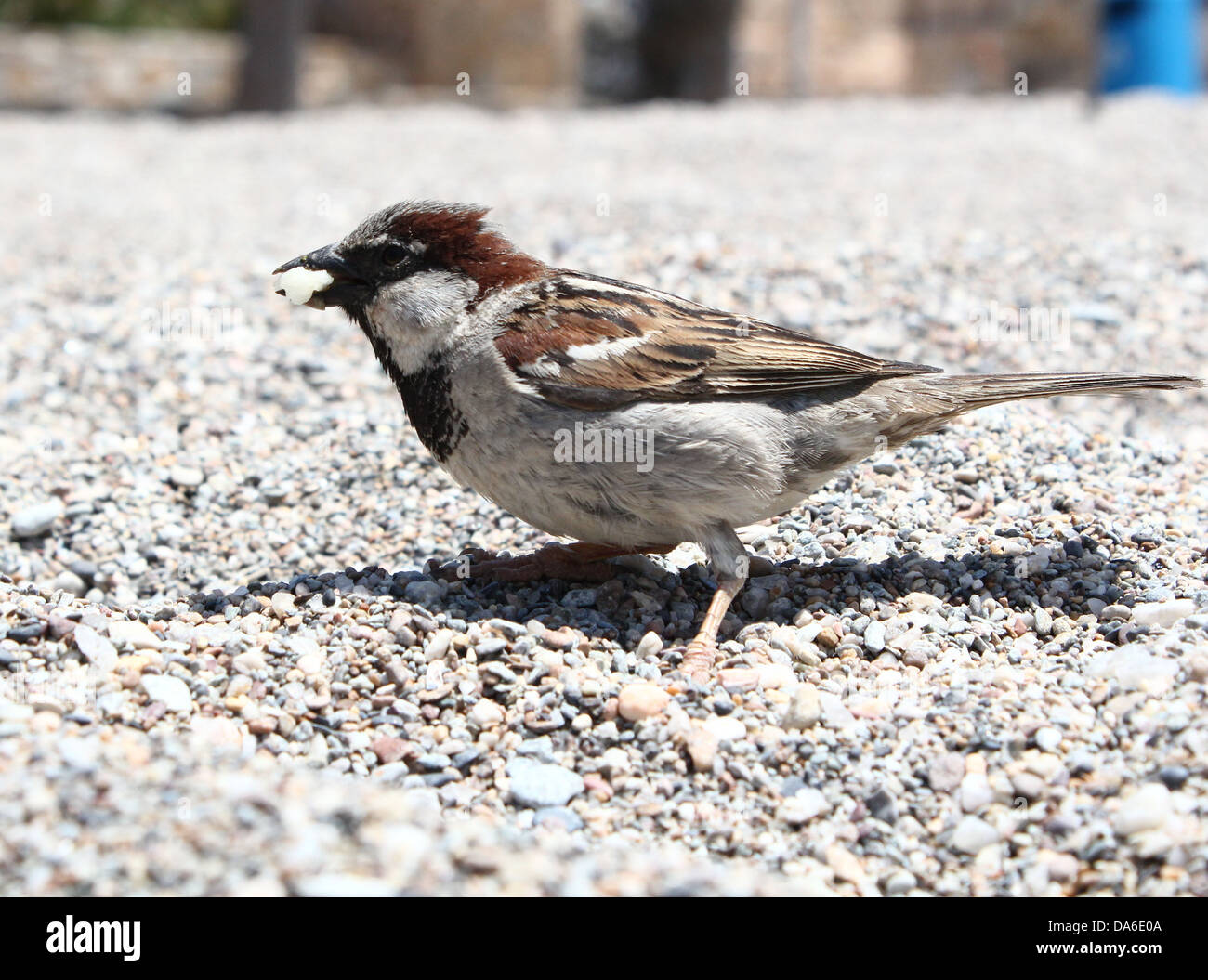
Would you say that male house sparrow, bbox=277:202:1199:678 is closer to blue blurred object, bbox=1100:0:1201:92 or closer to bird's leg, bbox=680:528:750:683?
bird's leg, bbox=680:528:750:683

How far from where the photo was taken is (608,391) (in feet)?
12.4

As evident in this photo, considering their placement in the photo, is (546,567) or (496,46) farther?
(496,46)

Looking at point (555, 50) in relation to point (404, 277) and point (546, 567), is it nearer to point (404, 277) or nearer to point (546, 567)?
point (404, 277)

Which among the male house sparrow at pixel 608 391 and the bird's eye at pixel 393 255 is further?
the bird's eye at pixel 393 255

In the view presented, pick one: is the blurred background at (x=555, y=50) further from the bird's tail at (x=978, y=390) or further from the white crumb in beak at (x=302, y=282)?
the bird's tail at (x=978, y=390)

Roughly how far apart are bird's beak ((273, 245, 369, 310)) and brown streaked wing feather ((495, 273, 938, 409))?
527 mm

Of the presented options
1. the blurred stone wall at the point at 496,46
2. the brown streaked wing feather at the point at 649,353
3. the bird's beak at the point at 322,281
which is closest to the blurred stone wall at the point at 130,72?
the blurred stone wall at the point at 496,46

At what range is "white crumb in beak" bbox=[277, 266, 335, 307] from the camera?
13.0ft

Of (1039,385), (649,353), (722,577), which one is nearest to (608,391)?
(649,353)

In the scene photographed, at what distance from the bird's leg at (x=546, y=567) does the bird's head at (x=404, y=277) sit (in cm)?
68

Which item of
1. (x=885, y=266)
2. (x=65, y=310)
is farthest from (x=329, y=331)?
(x=885, y=266)

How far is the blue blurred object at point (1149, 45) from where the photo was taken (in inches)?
607

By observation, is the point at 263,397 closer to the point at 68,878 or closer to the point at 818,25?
the point at 68,878

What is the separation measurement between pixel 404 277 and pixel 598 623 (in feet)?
4.08
